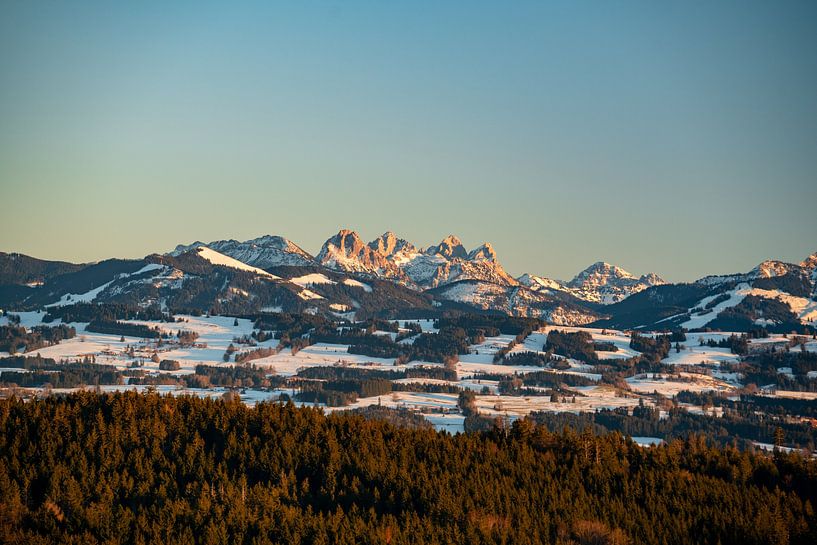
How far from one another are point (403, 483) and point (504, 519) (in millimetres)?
23207

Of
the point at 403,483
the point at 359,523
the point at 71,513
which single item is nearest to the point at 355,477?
the point at 403,483

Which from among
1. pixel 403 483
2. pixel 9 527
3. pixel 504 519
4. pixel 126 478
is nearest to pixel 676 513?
pixel 504 519

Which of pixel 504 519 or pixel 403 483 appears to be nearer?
pixel 504 519

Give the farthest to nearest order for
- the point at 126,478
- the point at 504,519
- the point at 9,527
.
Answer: the point at 126,478 < the point at 504,519 < the point at 9,527

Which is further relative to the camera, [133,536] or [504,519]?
[504,519]

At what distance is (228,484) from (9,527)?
3781 centimetres

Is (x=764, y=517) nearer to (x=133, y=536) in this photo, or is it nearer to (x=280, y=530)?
(x=280, y=530)

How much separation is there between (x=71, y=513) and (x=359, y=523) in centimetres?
4808

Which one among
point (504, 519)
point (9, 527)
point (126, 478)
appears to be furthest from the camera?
point (126, 478)

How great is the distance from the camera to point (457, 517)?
603ft

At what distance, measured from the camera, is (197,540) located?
172 m


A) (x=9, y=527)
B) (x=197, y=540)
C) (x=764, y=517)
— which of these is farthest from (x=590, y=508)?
(x=9, y=527)

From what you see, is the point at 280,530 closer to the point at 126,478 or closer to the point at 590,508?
the point at 126,478

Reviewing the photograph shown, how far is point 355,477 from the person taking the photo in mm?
199000
